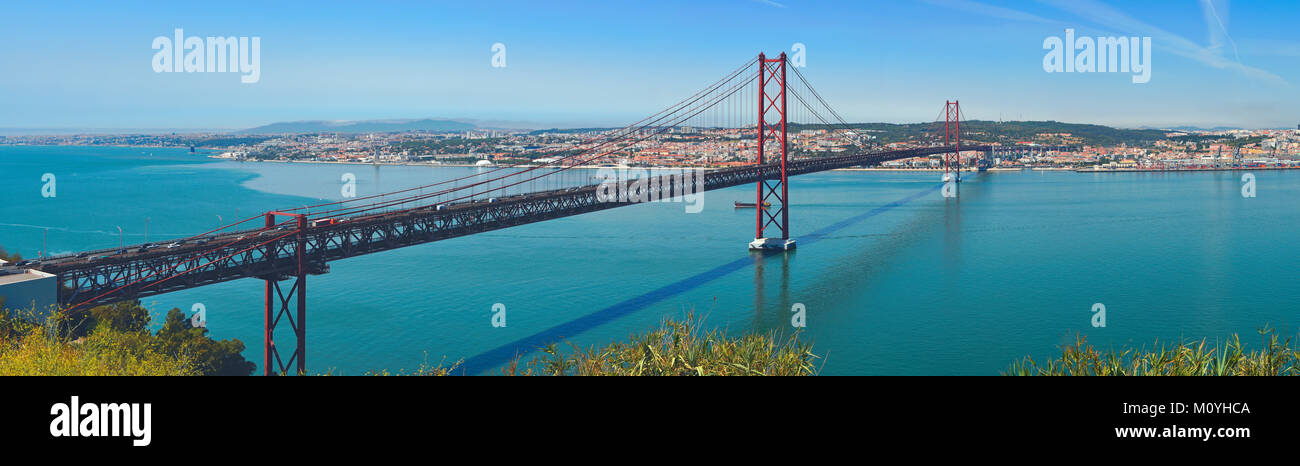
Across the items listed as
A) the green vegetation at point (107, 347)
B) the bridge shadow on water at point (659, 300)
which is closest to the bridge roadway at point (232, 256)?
the green vegetation at point (107, 347)

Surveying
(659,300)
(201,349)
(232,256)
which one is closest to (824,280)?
(659,300)

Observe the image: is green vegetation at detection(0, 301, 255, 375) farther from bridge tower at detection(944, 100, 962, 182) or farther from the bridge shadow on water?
bridge tower at detection(944, 100, 962, 182)

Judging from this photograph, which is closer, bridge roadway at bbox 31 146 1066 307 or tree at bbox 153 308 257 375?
bridge roadway at bbox 31 146 1066 307

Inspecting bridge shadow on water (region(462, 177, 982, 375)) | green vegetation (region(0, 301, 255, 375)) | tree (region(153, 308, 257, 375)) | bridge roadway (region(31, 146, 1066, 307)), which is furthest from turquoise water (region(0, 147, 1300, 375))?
green vegetation (region(0, 301, 255, 375))

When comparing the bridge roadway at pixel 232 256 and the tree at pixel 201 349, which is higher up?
the bridge roadway at pixel 232 256

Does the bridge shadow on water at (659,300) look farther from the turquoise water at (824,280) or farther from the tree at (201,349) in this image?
the tree at (201,349)

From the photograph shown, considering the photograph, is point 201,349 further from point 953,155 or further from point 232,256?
point 953,155
